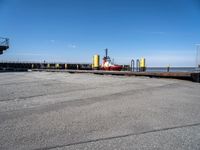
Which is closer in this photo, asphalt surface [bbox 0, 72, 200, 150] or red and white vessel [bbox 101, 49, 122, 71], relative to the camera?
asphalt surface [bbox 0, 72, 200, 150]

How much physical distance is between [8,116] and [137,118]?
2828 mm

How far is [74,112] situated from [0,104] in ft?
8.30

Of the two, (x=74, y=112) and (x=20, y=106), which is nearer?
(x=74, y=112)

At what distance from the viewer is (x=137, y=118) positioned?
14.1 ft

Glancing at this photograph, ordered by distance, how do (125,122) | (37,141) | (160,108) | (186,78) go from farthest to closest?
1. (186,78)
2. (160,108)
3. (125,122)
4. (37,141)

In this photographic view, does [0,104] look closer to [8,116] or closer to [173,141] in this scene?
[8,116]

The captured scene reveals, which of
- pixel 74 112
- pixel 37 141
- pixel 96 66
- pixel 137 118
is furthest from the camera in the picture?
pixel 96 66

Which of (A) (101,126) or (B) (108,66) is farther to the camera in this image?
(B) (108,66)

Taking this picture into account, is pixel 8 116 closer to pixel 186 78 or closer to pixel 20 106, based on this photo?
pixel 20 106

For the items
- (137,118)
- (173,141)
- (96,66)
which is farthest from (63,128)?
(96,66)

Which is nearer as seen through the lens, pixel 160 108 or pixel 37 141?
pixel 37 141

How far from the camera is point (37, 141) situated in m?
3.10

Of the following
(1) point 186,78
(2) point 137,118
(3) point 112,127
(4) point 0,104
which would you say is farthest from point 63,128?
(1) point 186,78

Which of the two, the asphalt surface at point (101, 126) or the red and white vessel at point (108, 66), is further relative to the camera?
the red and white vessel at point (108, 66)
